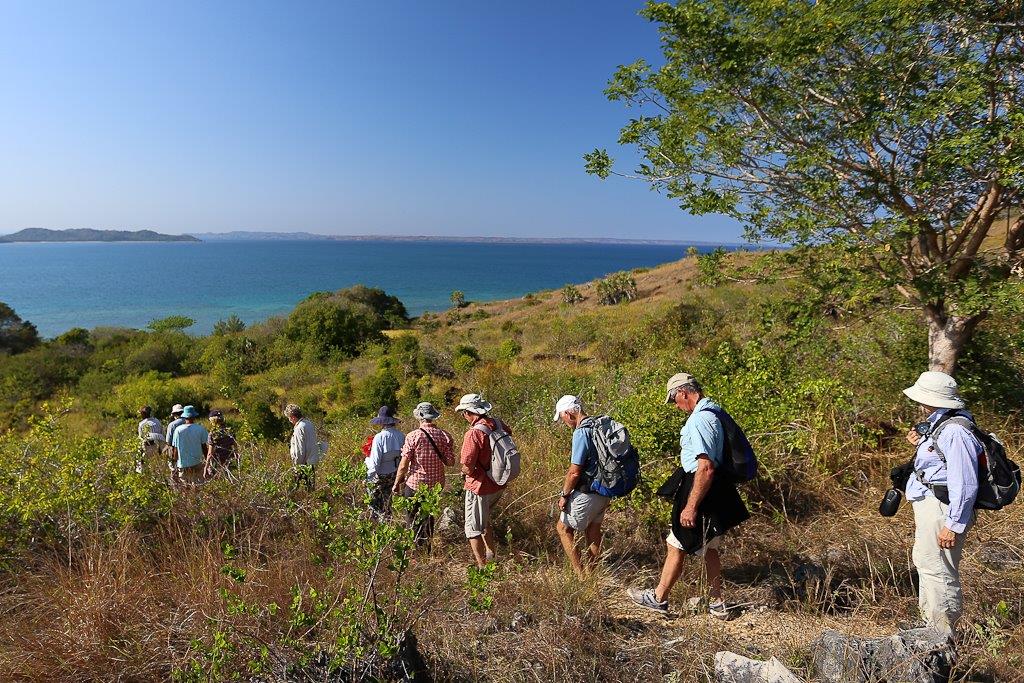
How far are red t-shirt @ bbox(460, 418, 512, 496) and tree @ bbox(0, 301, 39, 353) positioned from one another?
121 ft

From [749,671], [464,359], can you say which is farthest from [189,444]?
[464,359]

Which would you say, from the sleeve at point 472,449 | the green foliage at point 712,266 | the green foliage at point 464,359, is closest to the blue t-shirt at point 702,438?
the sleeve at point 472,449

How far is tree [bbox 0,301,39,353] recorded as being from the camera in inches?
1206

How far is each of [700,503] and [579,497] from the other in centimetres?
92

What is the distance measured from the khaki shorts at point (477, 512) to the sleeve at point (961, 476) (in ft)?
9.75

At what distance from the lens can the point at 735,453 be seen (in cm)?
350

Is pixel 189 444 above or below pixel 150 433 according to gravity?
above

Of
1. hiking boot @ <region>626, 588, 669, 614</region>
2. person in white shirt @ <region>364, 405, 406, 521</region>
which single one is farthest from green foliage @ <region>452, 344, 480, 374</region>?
hiking boot @ <region>626, 588, 669, 614</region>

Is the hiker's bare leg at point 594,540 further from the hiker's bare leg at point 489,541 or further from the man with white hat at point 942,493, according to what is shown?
the man with white hat at point 942,493

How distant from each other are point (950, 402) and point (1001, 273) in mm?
3291

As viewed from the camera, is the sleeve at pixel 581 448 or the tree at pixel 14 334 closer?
the sleeve at pixel 581 448

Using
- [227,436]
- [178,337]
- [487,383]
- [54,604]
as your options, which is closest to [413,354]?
[487,383]

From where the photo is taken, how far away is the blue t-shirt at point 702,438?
3.45m

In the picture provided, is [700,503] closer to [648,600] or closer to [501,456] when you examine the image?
[648,600]
